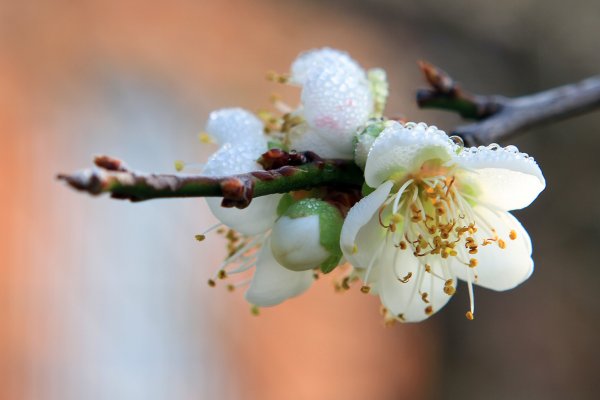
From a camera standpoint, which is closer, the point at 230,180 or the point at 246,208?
the point at 230,180

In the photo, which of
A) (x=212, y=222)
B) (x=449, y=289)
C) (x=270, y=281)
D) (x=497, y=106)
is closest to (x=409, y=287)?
(x=449, y=289)

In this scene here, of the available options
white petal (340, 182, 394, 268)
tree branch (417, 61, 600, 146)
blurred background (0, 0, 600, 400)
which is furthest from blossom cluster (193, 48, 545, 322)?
blurred background (0, 0, 600, 400)

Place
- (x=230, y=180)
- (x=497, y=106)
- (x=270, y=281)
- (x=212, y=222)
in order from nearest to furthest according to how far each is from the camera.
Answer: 1. (x=230, y=180)
2. (x=270, y=281)
3. (x=497, y=106)
4. (x=212, y=222)

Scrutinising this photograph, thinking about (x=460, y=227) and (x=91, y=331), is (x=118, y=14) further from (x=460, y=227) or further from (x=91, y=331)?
(x=460, y=227)

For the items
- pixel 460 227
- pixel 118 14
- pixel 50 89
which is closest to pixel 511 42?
pixel 118 14

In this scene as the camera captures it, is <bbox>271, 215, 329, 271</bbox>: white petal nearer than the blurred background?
Yes

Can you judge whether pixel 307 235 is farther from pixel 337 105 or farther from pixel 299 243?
pixel 337 105

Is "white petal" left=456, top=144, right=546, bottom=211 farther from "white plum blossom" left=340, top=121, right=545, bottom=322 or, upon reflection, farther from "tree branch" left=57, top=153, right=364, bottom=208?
"tree branch" left=57, top=153, right=364, bottom=208
